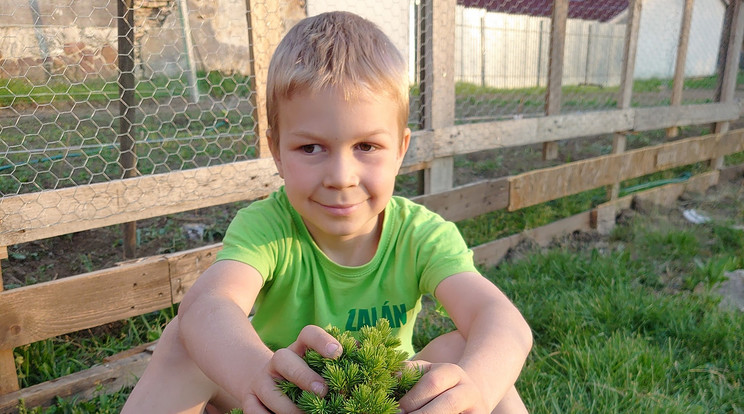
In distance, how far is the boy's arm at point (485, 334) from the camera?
132 centimetres

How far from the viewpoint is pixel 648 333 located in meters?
2.76

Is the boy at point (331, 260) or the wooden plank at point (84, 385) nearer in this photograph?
the boy at point (331, 260)

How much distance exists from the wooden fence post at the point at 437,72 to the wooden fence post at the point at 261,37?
3.36 ft

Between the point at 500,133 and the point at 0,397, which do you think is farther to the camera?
the point at 500,133

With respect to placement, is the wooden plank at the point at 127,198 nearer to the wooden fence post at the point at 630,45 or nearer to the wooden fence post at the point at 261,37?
the wooden fence post at the point at 261,37

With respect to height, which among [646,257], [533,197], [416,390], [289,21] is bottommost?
[646,257]

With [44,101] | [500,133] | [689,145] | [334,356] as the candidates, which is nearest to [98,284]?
[44,101]

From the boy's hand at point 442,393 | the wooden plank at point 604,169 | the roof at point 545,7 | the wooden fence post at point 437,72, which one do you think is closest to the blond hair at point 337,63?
the boy's hand at point 442,393

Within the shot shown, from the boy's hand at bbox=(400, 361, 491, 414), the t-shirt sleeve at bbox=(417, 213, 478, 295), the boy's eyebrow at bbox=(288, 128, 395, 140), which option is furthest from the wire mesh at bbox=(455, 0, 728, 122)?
the boy's hand at bbox=(400, 361, 491, 414)

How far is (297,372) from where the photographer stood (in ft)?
3.35

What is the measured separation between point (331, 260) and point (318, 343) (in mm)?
728

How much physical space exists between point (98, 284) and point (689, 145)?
18.5 feet

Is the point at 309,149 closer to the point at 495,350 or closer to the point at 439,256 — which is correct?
the point at 439,256

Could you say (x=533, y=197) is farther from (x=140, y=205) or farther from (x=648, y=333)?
(x=140, y=205)
